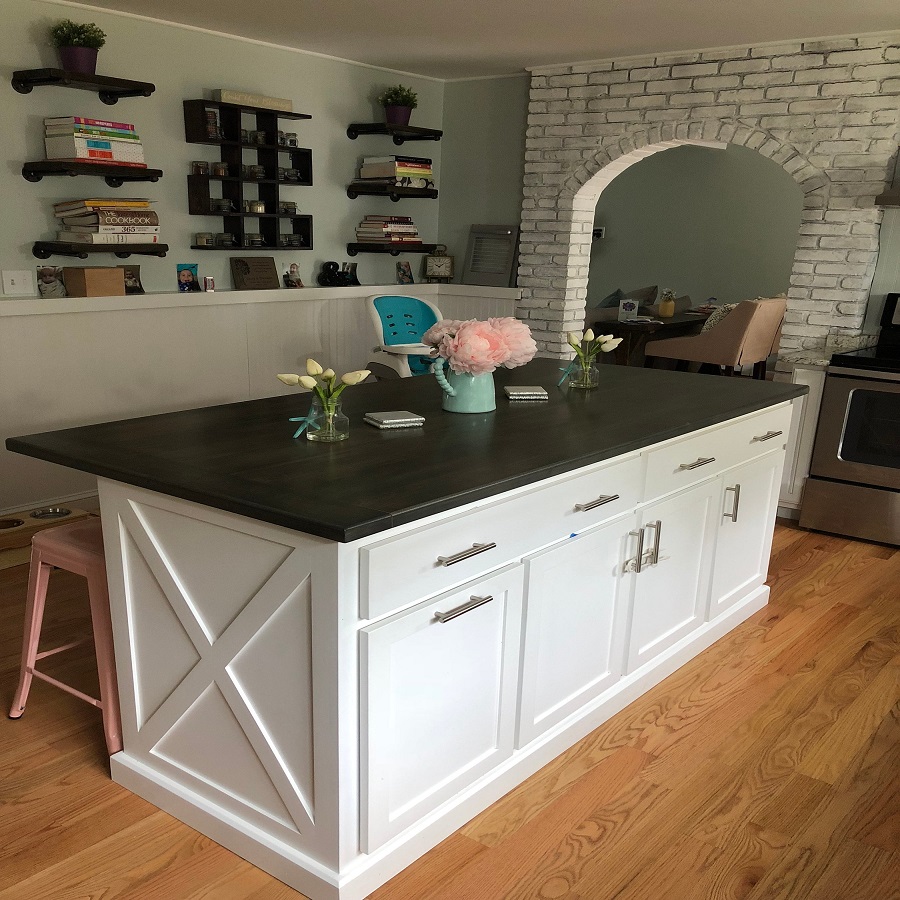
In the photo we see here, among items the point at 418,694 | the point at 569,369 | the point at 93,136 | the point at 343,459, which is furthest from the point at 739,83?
the point at 418,694

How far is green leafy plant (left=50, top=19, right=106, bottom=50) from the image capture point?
3916 millimetres

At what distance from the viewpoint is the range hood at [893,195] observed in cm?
410

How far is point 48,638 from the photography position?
305 cm

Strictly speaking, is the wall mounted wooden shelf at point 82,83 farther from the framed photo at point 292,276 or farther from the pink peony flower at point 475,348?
the pink peony flower at point 475,348

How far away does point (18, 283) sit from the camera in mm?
4055

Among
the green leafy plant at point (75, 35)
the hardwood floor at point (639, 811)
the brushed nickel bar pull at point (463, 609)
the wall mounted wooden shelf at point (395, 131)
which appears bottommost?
the hardwood floor at point (639, 811)

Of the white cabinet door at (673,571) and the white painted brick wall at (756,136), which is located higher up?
the white painted brick wall at (756,136)

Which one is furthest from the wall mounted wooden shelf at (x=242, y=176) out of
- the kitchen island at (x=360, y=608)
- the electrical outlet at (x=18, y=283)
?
the kitchen island at (x=360, y=608)

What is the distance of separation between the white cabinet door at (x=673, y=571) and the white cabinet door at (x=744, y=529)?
0.08 m

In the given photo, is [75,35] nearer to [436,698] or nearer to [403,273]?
[403,273]

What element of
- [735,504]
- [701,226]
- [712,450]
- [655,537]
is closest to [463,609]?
[655,537]

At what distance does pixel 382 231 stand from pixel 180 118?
1433 mm

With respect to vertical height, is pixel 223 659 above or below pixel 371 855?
above

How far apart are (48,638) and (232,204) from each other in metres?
2.65
